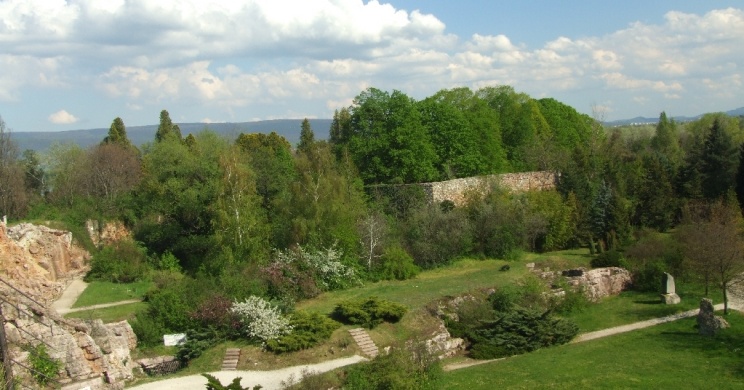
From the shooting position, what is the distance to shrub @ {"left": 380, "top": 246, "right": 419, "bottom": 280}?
3173cm

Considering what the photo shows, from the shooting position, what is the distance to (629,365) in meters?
19.0

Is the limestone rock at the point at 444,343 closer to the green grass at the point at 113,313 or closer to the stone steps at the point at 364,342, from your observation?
the stone steps at the point at 364,342

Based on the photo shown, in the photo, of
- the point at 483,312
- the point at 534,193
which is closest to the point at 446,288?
the point at 483,312

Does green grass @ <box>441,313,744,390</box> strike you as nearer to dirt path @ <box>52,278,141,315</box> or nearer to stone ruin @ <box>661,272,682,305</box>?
stone ruin @ <box>661,272,682,305</box>

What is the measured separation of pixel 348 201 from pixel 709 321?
18.3 m

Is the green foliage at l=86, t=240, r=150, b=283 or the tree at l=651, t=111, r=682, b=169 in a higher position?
the tree at l=651, t=111, r=682, b=169

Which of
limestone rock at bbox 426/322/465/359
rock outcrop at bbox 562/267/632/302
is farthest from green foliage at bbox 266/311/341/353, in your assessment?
rock outcrop at bbox 562/267/632/302

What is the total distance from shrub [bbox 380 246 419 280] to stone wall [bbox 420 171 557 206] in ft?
23.6

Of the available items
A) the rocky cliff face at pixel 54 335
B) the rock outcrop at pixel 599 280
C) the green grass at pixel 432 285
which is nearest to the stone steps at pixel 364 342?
the green grass at pixel 432 285

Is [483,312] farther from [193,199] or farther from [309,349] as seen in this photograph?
[193,199]

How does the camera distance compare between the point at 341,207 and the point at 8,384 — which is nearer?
the point at 8,384

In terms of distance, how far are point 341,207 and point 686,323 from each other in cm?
1606

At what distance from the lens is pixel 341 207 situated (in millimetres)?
31469

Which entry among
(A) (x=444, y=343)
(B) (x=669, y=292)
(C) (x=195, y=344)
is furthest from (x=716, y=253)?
(C) (x=195, y=344)
